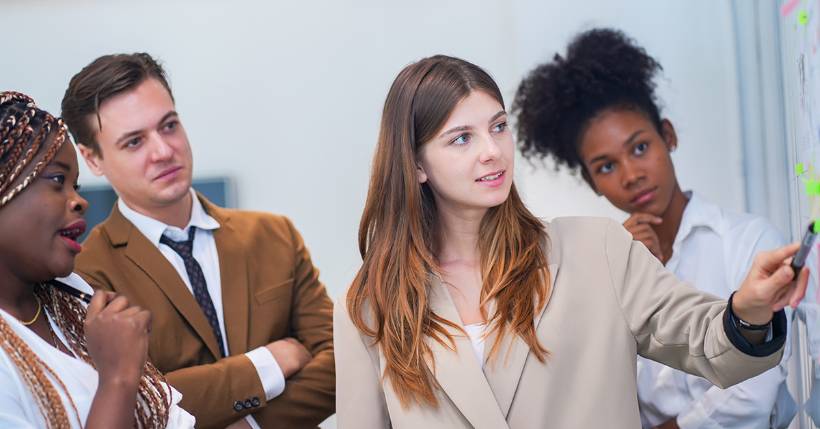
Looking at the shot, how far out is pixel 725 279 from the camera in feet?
10.4

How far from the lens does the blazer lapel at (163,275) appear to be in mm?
2863

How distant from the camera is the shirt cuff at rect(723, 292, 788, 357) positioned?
1954 mm

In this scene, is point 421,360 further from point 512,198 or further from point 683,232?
point 683,232

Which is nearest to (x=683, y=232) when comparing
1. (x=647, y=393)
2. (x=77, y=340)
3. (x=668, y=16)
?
(x=647, y=393)

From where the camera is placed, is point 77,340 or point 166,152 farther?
point 166,152

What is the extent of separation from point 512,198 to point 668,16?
4.75ft

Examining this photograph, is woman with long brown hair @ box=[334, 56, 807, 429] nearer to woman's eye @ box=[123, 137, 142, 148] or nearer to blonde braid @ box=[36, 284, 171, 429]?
blonde braid @ box=[36, 284, 171, 429]

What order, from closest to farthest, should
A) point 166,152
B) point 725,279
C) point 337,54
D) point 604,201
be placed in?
point 166,152 < point 725,279 < point 604,201 < point 337,54

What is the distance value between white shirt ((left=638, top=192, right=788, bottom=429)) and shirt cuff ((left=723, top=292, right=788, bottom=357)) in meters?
1.00

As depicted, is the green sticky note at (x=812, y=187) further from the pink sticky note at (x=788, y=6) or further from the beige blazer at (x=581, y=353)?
the pink sticky note at (x=788, y=6)

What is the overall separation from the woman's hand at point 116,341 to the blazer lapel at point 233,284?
822 mm

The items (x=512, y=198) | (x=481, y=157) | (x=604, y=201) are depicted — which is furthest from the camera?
(x=604, y=201)

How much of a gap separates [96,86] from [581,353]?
5.50ft

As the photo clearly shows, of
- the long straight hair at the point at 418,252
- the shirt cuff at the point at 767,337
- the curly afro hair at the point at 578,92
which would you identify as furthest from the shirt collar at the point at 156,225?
the shirt cuff at the point at 767,337
